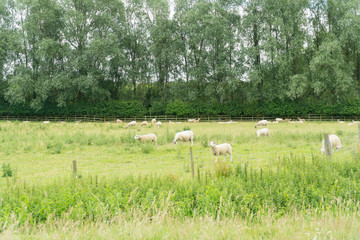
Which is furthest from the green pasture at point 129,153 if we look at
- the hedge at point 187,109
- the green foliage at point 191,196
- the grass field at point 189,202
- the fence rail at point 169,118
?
the hedge at point 187,109

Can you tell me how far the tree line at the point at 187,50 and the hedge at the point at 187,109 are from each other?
0.86 metres

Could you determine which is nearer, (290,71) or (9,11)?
(290,71)

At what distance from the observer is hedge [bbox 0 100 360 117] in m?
41.7

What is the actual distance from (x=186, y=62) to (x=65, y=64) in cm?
1844

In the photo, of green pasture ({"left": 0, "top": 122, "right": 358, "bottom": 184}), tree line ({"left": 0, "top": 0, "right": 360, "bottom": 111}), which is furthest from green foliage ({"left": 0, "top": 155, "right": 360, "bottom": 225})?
tree line ({"left": 0, "top": 0, "right": 360, "bottom": 111})

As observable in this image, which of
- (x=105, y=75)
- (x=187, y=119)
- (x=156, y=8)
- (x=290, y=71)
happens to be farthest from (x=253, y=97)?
(x=105, y=75)

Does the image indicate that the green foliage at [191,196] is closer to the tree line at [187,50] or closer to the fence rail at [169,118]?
the tree line at [187,50]

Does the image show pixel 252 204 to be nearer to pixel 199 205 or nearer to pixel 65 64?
pixel 199 205

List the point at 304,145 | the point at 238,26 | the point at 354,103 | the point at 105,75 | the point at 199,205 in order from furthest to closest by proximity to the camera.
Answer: the point at 105,75 → the point at 238,26 → the point at 354,103 → the point at 304,145 → the point at 199,205

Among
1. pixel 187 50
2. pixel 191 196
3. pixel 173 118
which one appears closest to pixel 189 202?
pixel 191 196

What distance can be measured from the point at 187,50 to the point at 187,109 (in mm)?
9382

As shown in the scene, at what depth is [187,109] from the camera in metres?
45.1

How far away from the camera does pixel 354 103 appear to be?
4044cm

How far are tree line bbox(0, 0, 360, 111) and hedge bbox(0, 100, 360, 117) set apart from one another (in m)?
0.86
